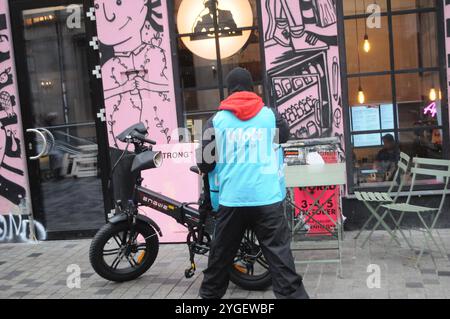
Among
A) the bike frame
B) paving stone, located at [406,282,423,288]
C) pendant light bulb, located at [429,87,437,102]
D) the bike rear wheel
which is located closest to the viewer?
paving stone, located at [406,282,423,288]

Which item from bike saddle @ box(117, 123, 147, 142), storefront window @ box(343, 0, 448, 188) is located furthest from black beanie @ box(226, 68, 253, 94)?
storefront window @ box(343, 0, 448, 188)

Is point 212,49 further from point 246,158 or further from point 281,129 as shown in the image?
point 246,158

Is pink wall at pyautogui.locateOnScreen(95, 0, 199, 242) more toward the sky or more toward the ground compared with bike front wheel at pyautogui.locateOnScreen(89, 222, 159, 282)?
more toward the sky

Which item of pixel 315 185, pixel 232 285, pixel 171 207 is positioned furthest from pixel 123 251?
pixel 315 185

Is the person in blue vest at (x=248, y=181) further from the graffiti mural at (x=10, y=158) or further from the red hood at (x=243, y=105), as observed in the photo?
the graffiti mural at (x=10, y=158)

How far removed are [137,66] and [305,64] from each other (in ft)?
6.74

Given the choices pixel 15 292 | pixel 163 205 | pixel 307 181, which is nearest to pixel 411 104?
pixel 307 181

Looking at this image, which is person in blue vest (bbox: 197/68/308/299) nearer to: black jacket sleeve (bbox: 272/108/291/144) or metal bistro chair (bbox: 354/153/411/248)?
black jacket sleeve (bbox: 272/108/291/144)

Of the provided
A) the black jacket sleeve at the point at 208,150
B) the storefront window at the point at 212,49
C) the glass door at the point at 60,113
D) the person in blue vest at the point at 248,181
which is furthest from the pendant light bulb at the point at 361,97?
the glass door at the point at 60,113

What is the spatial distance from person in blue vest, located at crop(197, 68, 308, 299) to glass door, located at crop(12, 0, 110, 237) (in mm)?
3357

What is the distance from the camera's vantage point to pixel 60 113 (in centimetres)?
746

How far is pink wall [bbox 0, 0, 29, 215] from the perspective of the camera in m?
7.23

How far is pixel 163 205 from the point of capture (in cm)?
525
